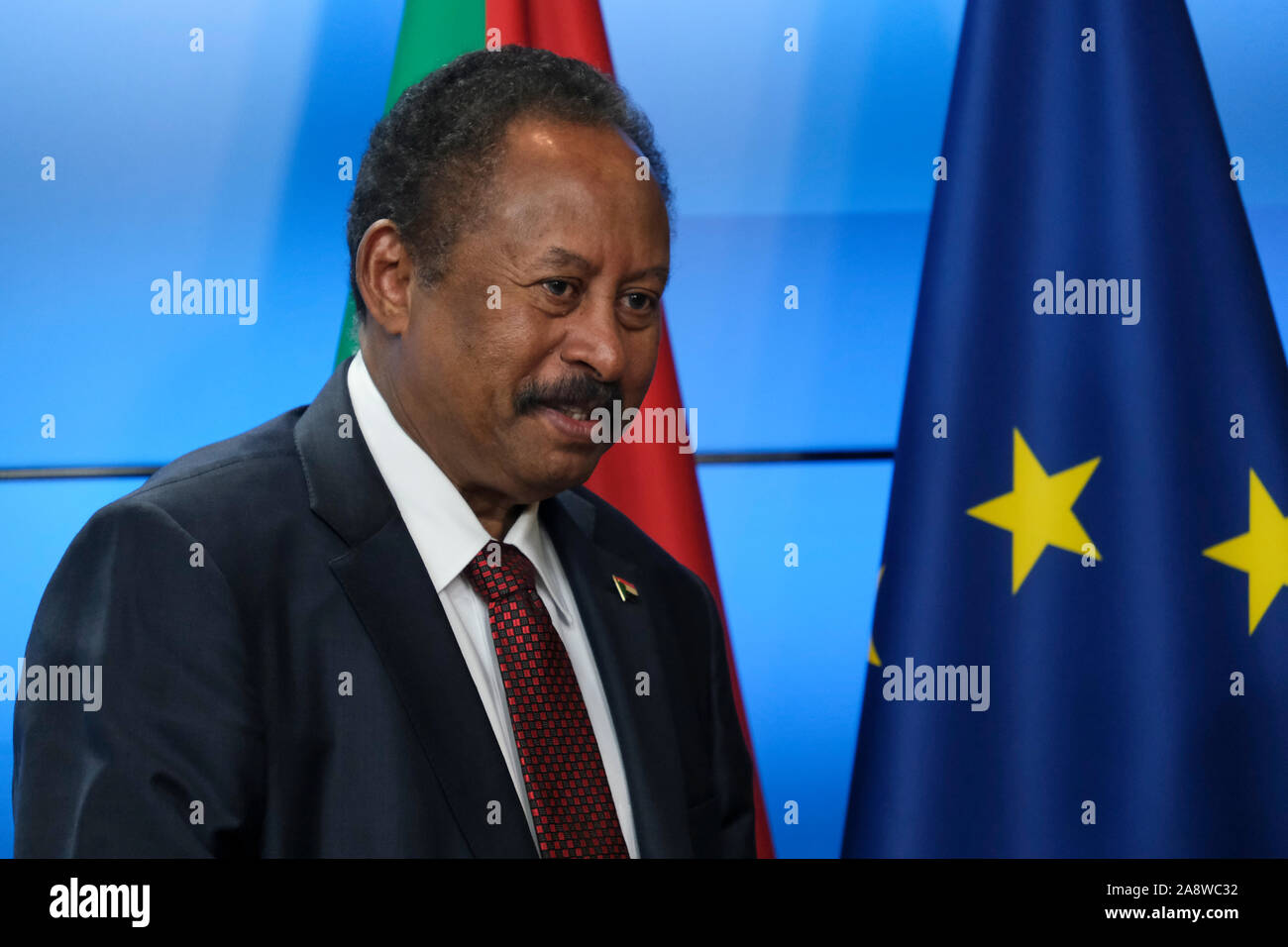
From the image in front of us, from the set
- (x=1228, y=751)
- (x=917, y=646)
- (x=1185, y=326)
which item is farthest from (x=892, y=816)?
(x=1185, y=326)

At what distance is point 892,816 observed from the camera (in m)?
2.29

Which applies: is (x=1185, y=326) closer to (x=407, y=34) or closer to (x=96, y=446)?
(x=407, y=34)

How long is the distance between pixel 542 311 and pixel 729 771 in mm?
690

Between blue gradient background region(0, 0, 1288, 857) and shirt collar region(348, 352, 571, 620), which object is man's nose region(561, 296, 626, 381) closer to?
shirt collar region(348, 352, 571, 620)

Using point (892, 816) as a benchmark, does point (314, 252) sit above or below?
above

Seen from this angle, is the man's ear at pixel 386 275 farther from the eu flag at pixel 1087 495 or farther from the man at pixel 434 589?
the eu flag at pixel 1087 495

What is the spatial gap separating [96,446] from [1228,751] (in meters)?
2.29

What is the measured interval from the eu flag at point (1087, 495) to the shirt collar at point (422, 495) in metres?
1.09

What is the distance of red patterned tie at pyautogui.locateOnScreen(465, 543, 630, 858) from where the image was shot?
1385mm

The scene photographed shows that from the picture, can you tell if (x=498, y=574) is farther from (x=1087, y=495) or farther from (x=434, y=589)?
(x=1087, y=495)

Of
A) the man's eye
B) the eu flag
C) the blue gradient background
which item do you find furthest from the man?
the blue gradient background

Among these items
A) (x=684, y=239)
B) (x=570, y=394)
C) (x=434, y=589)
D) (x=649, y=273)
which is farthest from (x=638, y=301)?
(x=684, y=239)

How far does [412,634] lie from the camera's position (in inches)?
53.1
